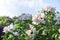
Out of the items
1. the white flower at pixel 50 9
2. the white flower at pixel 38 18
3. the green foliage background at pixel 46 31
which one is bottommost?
the green foliage background at pixel 46 31

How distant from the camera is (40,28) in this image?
402cm

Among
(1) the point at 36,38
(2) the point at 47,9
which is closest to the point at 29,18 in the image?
(2) the point at 47,9

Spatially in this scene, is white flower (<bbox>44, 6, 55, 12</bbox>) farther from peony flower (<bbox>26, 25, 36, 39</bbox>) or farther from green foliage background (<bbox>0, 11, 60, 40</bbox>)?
peony flower (<bbox>26, 25, 36, 39</bbox>)

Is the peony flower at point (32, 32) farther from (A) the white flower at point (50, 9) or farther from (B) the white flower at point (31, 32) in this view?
(A) the white flower at point (50, 9)

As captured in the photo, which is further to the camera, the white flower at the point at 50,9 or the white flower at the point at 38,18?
the white flower at the point at 50,9

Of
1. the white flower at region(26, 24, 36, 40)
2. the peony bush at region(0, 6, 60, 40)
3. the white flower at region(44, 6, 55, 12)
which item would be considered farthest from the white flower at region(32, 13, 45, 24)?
the white flower at region(44, 6, 55, 12)

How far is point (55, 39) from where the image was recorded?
391 centimetres

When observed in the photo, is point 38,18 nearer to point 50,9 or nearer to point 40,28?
point 40,28

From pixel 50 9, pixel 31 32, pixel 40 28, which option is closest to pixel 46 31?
pixel 40 28

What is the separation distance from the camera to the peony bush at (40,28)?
156 inches

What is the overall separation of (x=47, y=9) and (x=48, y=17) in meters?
0.18

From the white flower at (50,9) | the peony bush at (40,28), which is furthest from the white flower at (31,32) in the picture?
the white flower at (50,9)

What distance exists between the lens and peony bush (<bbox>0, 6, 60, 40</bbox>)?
3969 millimetres

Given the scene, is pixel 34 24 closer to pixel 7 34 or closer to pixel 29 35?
pixel 29 35
